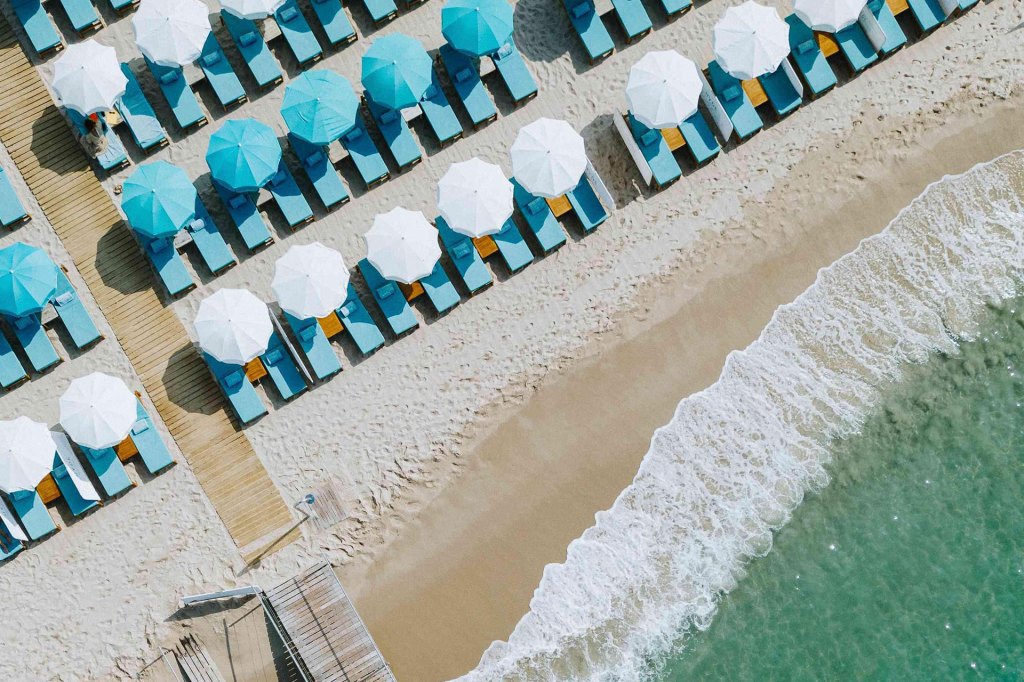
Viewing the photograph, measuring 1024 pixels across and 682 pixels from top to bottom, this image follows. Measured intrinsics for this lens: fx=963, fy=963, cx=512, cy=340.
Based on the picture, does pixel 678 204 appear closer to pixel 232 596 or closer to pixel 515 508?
pixel 515 508

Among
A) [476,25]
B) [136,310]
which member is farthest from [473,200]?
[136,310]

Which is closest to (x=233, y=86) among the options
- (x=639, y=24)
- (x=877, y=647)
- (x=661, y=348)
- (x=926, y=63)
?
(x=639, y=24)

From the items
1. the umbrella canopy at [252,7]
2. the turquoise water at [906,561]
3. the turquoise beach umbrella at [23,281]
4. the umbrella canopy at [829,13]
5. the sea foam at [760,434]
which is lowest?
the turquoise water at [906,561]

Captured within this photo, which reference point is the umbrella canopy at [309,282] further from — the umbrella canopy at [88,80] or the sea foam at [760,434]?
the sea foam at [760,434]

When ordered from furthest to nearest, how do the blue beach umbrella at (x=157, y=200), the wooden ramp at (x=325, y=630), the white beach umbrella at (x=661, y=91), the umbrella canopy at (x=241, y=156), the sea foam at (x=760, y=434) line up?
the sea foam at (x=760, y=434)
the white beach umbrella at (x=661, y=91)
the wooden ramp at (x=325, y=630)
the umbrella canopy at (x=241, y=156)
the blue beach umbrella at (x=157, y=200)

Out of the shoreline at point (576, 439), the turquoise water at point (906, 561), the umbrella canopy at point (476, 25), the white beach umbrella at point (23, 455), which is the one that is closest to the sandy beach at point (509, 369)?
the shoreline at point (576, 439)

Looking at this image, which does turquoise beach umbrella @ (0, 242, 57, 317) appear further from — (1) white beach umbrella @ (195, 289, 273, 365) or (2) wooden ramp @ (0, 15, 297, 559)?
(1) white beach umbrella @ (195, 289, 273, 365)

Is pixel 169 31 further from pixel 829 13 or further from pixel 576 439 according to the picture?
pixel 829 13
